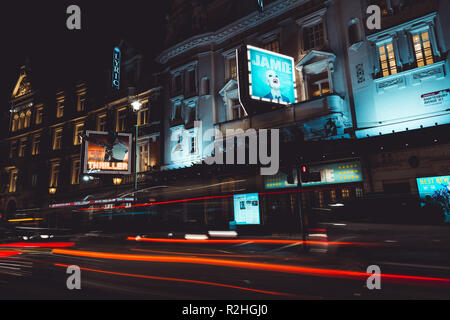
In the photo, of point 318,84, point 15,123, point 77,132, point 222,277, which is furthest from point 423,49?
point 15,123

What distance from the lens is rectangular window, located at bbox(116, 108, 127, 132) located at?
25.7 m

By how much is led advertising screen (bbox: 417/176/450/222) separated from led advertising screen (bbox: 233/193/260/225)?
866 centimetres

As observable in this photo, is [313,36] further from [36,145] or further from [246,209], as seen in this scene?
[36,145]

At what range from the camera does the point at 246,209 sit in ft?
56.3

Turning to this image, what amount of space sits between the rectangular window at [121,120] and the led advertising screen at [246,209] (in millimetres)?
14640

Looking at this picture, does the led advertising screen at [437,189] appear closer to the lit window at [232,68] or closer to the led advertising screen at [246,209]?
the led advertising screen at [246,209]

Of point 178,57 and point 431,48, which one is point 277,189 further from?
point 178,57

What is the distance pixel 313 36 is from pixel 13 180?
3920 centimetres

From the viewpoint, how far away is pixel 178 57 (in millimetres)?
22719

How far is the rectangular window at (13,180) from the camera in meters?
33.4

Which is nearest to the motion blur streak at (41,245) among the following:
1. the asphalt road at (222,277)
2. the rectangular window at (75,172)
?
the asphalt road at (222,277)

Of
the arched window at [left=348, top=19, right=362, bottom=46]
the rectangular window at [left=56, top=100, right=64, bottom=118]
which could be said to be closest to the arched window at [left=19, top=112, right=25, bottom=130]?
the rectangular window at [left=56, top=100, right=64, bottom=118]

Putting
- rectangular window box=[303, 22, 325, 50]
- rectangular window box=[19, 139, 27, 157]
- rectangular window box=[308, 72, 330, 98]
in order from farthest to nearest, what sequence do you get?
1. rectangular window box=[19, 139, 27, 157]
2. rectangular window box=[303, 22, 325, 50]
3. rectangular window box=[308, 72, 330, 98]

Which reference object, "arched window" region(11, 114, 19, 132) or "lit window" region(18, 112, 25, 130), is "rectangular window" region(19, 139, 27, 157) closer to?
"lit window" region(18, 112, 25, 130)
